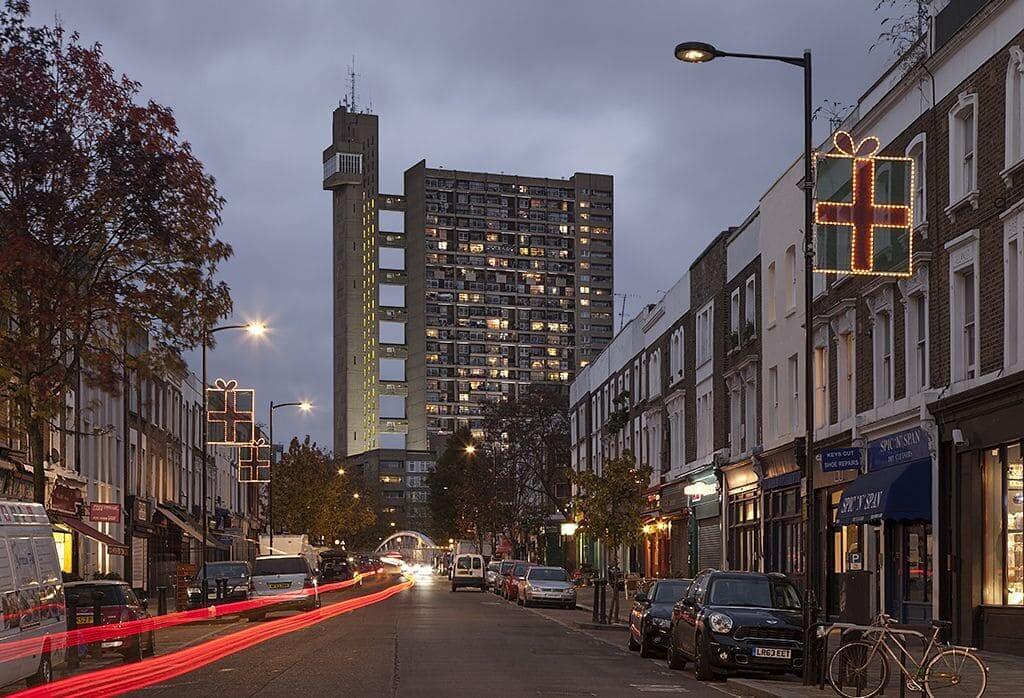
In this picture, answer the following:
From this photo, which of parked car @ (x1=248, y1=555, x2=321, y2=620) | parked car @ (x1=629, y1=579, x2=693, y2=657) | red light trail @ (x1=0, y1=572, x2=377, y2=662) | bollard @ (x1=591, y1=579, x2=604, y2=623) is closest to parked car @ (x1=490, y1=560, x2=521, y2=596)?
parked car @ (x1=248, y1=555, x2=321, y2=620)

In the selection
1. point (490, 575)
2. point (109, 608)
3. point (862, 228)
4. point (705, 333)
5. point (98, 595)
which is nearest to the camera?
point (862, 228)

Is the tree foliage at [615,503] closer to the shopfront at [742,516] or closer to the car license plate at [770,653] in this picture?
the shopfront at [742,516]

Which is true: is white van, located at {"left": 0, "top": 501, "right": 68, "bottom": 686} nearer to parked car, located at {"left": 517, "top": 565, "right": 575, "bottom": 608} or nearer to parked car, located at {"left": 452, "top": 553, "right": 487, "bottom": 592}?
parked car, located at {"left": 517, "top": 565, "right": 575, "bottom": 608}

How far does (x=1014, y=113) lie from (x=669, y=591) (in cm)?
1100

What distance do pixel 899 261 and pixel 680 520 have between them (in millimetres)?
37523

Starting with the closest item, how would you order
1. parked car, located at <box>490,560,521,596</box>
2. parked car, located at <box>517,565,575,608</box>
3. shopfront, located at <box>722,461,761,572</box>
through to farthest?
shopfront, located at <box>722,461,761,572</box> < parked car, located at <box>517,565,575,608</box> < parked car, located at <box>490,560,521,596</box>

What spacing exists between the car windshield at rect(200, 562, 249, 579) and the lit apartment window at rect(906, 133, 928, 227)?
28593 mm

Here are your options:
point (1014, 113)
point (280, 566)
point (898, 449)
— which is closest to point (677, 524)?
point (280, 566)

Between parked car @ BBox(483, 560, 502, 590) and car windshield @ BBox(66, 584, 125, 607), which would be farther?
parked car @ BBox(483, 560, 502, 590)

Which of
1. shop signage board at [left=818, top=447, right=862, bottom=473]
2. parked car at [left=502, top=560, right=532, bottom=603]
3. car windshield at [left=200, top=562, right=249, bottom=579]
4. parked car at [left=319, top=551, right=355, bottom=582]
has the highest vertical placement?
shop signage board at [left=818, top=447, right=862, bottom=473]

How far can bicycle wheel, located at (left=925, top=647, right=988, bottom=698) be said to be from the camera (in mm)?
17203

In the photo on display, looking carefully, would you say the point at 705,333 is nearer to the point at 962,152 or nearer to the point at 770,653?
the point at 962,152

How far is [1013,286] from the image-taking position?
2673 cm

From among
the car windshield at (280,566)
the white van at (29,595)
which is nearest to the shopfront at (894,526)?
the white van at (29,595)
